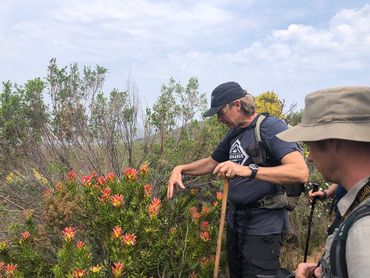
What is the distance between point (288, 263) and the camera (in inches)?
206

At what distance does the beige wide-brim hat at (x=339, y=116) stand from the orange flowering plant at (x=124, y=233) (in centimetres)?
160

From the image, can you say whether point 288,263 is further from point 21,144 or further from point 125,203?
point 21,144

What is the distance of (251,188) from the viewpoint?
2936 mm

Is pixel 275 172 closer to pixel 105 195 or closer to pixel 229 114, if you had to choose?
pixel 229 114

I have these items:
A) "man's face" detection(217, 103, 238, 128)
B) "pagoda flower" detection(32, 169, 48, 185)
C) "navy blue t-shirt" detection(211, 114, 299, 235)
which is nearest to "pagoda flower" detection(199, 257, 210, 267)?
"navy blue t-shirt" detection(211, 114, 299, 235)

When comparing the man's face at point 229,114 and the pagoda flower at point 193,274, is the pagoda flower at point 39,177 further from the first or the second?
the man's face at point 229,114

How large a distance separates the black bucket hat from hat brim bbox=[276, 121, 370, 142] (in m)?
1.57

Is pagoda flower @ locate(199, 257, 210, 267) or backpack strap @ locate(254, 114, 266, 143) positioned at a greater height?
backpack strap @ locate(254, 114, 266, 143)

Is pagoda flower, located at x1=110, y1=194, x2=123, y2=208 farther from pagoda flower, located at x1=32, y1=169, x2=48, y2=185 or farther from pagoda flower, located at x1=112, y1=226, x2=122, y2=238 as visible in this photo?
pagoda flower, located at x1=32, y1=169, x2=48, y2=185

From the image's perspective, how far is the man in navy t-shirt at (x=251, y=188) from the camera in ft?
9.26

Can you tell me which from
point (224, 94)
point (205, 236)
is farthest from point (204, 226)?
point (224, 94)

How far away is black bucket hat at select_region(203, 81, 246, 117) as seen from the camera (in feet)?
9.93

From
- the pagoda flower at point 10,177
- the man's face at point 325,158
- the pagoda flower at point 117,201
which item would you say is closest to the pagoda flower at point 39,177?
the pagoda flower at point 10,177

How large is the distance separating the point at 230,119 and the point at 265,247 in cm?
98
